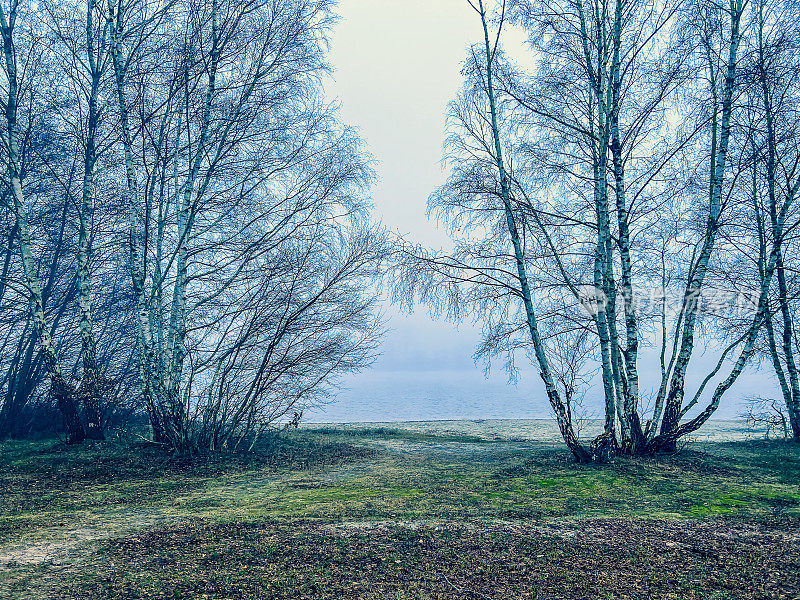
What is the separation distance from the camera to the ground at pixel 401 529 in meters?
3.35

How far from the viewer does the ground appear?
3354mm

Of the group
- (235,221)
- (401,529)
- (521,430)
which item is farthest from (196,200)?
(521,430)

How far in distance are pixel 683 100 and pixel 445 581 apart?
8860 mm

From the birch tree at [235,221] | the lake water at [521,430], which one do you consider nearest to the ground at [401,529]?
the birch tree at [235,221]

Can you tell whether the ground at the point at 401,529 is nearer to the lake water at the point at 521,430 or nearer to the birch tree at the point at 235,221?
the birch tree at the point at 235,221

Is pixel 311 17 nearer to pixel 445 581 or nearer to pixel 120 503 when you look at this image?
pixel 120 503

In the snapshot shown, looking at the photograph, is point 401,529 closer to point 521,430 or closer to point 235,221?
point 235,221

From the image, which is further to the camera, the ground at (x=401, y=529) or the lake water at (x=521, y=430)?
the lake water at (x=521, y=430)

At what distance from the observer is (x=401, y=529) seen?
4.53 m

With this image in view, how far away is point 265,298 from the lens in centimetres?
905

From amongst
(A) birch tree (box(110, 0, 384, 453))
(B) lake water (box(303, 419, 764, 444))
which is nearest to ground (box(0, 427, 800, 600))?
(A) birch tree (box(110, 0, 384, 453))

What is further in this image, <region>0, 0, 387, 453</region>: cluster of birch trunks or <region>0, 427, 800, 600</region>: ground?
<region>0, 0, 387, 453</region>: cluster of birch trunks

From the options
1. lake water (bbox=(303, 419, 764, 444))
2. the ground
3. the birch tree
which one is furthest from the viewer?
lake water (bbox=(303, 419, 764, 444))

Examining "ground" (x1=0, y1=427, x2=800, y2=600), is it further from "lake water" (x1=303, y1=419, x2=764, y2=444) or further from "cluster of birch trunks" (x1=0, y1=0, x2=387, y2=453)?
"lake water" (x1=303, y1=419, x2=764, y2=444)
